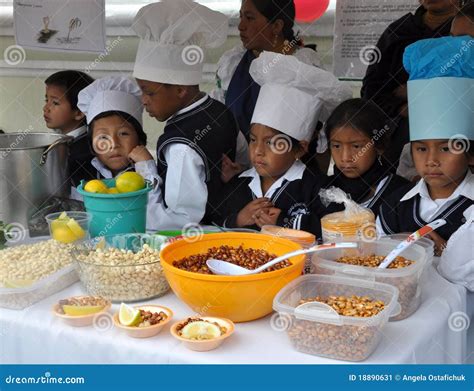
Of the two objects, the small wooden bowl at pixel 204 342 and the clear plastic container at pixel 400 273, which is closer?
the small wooden bowl at pixel 204 342

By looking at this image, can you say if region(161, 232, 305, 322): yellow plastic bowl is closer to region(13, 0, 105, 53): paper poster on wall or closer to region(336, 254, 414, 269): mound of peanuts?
region(336, 254, 414, 269): mound of peanuts

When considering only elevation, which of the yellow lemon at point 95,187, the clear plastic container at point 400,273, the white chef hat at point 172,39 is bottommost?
the clear plastic container at point 400,273

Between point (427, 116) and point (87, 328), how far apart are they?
96 cm

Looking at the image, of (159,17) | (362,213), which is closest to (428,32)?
(159,17)

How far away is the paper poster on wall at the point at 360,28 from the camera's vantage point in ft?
8.38

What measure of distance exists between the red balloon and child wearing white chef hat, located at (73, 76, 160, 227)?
114 centimetres

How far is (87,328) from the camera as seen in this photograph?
42.3 inches

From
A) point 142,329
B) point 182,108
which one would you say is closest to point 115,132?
point 182,108

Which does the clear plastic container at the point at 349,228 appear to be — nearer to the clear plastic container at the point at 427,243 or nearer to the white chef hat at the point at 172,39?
the clear plastic container at the point at 427,243

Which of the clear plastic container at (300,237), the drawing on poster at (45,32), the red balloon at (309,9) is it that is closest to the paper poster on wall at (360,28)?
the red balloon at (309,9)

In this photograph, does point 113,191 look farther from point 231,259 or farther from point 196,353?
point 196,353

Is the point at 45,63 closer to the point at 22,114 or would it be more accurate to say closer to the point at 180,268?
the point at 22,114

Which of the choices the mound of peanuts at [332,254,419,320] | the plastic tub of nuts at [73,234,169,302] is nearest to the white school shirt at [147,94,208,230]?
the plastic tub of nuts at [73,234,169,302]

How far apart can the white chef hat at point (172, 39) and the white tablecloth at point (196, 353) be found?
35.0 inches
